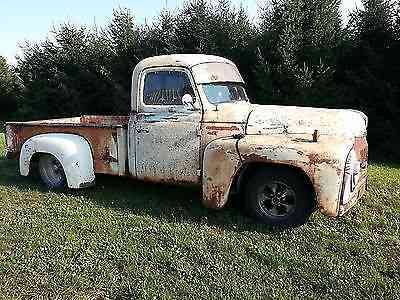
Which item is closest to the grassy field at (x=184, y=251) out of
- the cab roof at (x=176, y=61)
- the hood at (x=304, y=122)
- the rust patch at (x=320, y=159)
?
the rust patch at (x=320, y=159)

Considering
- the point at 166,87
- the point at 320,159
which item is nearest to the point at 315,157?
the point at 320,159

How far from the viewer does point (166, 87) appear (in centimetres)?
567

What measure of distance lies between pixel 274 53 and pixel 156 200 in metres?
5.43

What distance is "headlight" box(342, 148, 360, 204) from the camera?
4523 mm

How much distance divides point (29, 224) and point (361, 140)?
400cm

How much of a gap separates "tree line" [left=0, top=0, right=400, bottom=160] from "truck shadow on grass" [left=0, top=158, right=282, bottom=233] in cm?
455

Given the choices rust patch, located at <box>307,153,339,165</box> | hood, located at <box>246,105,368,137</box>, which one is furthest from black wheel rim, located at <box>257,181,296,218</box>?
hood, located at <box>246,105,368,137</box>

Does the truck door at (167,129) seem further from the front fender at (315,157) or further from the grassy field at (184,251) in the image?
the front fender at (315,157)

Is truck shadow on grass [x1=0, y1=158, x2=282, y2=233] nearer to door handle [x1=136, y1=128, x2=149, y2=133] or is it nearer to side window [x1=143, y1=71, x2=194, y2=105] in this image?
door handle [x1=136, y1=128, x2=149, y2=133]

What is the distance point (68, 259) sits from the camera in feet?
14.3

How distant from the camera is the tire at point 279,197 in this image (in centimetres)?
483

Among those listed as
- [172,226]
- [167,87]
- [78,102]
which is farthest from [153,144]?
[78,102]

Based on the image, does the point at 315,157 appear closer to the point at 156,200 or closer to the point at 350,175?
the point at 350,175

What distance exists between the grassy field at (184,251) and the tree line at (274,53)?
3.97 meters
